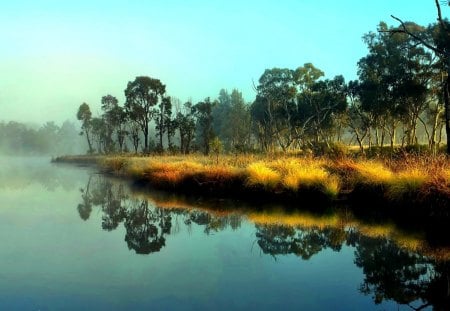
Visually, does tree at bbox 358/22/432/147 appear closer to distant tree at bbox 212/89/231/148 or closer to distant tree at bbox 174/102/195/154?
distant tree at bbox 174/102/195/154

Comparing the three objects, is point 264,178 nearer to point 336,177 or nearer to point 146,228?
point 336,177

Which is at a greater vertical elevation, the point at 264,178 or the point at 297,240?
the point at 264,178

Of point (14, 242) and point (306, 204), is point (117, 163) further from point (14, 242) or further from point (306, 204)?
point (14, 242)

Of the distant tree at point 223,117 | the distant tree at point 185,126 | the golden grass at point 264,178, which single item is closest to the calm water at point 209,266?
the golden grass at point 264,178

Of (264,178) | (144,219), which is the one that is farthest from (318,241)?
(264,178)

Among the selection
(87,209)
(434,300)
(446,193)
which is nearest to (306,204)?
(446,193)

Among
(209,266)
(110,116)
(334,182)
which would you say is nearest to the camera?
(209,266)

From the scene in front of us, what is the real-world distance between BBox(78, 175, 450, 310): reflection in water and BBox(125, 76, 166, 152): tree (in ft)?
123

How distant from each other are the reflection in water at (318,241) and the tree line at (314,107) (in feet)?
44.0

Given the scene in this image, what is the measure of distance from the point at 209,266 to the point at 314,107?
146 feet

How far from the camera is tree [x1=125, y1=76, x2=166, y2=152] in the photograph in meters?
53.4

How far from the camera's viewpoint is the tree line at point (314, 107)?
38375 millimetres

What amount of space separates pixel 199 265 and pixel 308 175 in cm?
857

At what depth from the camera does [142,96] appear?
53.6 meters
